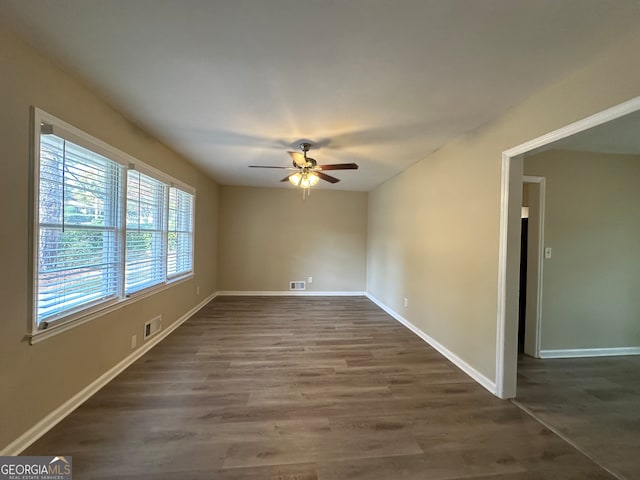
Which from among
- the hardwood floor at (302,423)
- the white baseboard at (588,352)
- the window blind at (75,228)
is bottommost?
the hardwood floor at (302,423)

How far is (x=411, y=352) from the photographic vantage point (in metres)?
3.05

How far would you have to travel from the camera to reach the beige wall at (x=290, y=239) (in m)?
5.81

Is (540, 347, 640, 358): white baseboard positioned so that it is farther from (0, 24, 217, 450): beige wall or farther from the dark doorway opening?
(0, 24, 217, 450): beige wall

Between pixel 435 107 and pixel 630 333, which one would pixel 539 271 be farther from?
pixel 435 107

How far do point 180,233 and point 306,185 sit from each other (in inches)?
86.3

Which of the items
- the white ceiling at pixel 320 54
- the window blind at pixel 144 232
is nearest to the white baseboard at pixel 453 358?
the white ceiling at pixel 320 54

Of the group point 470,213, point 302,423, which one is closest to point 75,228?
point 302,423

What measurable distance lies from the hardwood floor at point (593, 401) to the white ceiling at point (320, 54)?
2451 millimetres

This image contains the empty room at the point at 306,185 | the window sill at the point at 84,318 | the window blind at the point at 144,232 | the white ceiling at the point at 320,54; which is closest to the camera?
the white ceiling at the point at 320,54

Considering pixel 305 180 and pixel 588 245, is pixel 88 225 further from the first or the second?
pixel 588 245

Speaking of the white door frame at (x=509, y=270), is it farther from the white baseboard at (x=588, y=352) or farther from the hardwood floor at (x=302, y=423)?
the white baseboard at (x=588, y=352)

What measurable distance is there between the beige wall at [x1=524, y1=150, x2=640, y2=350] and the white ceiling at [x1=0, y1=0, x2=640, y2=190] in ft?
4.88

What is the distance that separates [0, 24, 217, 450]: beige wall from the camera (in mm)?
1447

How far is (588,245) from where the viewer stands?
2910 millimetres
